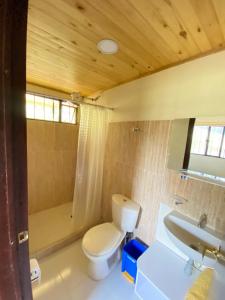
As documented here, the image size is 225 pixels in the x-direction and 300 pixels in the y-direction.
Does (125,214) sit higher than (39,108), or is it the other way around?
(39,108)

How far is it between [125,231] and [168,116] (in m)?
1.38

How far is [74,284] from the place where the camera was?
1518 mm

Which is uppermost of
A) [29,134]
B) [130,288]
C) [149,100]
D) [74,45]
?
[74,45]

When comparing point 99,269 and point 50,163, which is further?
point 50,163

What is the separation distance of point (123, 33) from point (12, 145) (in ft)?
3.76

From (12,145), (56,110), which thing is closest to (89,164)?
(56,110)

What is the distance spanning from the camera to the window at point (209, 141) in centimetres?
126

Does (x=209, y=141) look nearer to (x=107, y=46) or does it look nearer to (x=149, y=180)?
(x=149, y=180)

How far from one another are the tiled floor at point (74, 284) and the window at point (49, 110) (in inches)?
79.0

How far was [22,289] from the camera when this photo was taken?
21.1 inches

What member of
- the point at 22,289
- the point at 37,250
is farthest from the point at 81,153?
the point at 22,289

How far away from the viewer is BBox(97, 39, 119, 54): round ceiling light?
122 cm

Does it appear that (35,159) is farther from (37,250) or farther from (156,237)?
(156,237)

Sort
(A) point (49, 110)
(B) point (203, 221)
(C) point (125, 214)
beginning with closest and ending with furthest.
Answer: (B) point (203, 221) < (C) point (125, 214) < (A) point (49, 110)
